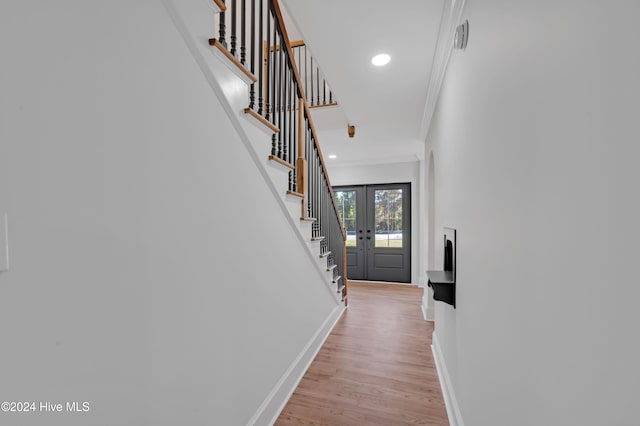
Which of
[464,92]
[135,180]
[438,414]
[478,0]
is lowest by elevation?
[438,414]

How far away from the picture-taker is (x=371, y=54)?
2.11 m

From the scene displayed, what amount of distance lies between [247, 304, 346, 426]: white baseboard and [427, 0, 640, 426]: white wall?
1.13 metres

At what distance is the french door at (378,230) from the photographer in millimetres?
5781

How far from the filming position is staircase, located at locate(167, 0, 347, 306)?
1.22 m

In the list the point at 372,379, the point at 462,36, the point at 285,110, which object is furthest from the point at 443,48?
the point at 372,379

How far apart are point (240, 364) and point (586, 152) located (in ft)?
5.07

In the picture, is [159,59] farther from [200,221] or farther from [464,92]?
[464,92]

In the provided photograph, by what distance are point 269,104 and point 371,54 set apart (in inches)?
33.3

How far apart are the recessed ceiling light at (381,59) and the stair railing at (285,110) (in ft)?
2.02

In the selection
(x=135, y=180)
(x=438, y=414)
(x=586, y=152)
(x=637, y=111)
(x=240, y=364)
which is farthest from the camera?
(x=438, y=414)

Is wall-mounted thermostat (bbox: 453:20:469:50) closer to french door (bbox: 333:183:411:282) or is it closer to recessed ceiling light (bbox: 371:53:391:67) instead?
recessed ceiling light (bbox: 371:53:391:67)

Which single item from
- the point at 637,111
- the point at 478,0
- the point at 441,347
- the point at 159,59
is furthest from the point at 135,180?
the point at 441,347

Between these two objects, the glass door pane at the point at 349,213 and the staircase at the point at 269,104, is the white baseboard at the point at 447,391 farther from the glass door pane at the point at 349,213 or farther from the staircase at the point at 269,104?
the glass door pane at the point at 349,213

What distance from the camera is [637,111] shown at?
399mm
